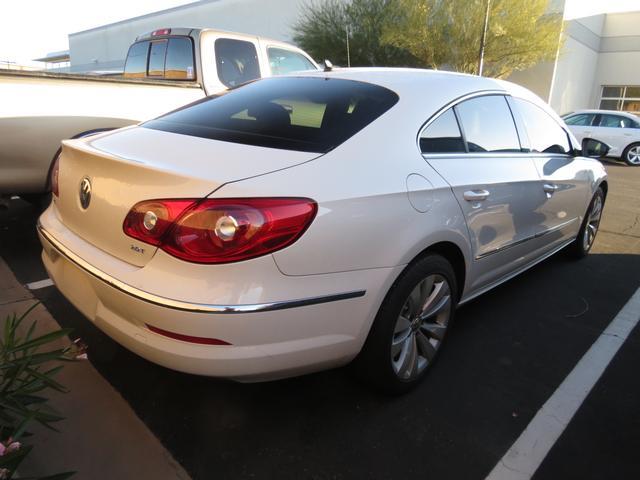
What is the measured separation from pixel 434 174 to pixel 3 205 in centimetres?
342

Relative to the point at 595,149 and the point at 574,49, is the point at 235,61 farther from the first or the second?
the point at 574,49

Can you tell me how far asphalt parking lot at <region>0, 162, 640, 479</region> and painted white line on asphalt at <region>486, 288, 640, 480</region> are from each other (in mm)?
33

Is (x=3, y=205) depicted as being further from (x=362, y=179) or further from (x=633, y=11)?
(x=633, y=11)

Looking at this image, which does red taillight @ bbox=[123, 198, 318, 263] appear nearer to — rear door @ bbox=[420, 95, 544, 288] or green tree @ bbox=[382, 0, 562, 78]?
rear door @ bbox=[420, 95, 544, 288]

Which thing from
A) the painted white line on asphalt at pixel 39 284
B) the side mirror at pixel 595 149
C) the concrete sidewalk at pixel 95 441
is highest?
the side mirror at pixel 595 149

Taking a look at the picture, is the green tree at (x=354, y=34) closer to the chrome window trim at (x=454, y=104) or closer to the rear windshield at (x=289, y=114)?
the chrome window trim at (x=454, y=104)

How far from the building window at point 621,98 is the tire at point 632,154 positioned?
581 inches

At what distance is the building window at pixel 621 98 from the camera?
25.1 metres

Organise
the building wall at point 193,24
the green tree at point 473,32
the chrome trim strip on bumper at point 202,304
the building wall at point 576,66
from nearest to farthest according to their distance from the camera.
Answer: the chrome trim strip on bumper at point 202,304, the green tree at point 473,32, the building wall at point 576,66, the building wall at point 193,24

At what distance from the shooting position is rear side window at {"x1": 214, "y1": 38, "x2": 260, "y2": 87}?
5.50 meters

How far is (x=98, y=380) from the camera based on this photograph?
2.46 meters

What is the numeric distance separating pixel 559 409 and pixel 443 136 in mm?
1494

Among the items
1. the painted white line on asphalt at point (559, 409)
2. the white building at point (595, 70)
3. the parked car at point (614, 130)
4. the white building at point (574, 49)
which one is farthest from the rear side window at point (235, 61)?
the white building at point (595, 70)

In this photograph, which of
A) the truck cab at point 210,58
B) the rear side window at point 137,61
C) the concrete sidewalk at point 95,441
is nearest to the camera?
the concrete sidewalk at point 95,441
